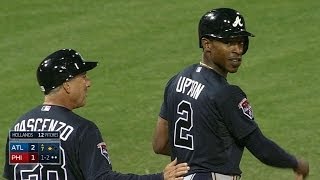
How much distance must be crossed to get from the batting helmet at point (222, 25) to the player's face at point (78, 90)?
1013 millimetres

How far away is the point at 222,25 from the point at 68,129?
140 centimetres

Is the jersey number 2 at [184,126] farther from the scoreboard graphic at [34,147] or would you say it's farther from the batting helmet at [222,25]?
the scoreboard graphic at [34,147]

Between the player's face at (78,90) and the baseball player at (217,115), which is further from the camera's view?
the baseball player at (217,115)

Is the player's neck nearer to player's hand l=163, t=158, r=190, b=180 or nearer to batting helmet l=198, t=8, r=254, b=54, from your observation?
player's hand l=163, t=158, r=190, b=180

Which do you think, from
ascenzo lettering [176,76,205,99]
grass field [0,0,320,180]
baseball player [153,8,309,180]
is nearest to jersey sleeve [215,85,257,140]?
baseball player [153,8,309,180]

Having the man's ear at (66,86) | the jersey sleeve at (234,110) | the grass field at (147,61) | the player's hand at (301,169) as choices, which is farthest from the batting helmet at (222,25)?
the grass field at (147,61)

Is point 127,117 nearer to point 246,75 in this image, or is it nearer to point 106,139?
point 106,139

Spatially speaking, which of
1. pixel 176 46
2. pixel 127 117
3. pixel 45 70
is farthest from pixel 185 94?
pixel 176 46

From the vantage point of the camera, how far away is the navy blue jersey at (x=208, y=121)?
6227 millimetres

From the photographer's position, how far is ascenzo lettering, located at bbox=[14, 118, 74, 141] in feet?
18.7

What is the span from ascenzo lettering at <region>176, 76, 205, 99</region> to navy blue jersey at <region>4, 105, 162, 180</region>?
2.51 ft

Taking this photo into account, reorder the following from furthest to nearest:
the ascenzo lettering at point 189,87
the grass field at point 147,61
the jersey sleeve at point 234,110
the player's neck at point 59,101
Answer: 1. the grass field at point 147,61
2. the ascenzo lettering at point 189,87
3. the jersey sleeve at point 234,110
4. the player's neck at point 59,101

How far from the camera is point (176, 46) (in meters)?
14.9

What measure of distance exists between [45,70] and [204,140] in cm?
120
